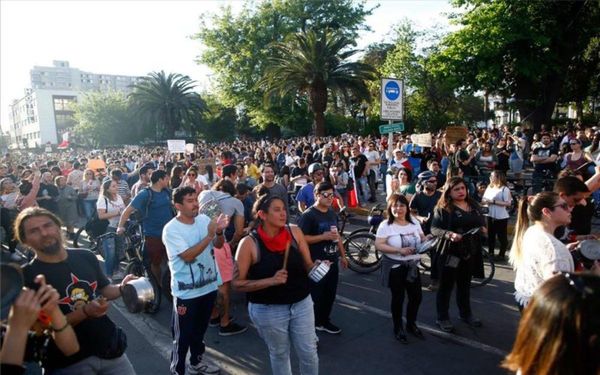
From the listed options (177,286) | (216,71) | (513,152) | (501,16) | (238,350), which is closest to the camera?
(177,286)

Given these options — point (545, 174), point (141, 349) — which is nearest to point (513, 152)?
point (545, 174)

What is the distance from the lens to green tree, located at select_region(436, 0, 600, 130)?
22.1 m

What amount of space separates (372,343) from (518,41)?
75.9 ft

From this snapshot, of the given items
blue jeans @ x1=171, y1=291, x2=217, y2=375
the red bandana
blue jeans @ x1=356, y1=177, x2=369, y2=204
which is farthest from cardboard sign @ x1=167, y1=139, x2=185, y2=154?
the red bandana

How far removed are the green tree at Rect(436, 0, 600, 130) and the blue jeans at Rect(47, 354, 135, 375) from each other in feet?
78.1

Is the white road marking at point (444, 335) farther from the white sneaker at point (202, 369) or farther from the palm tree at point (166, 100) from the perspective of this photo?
the palm tree at point (166, 100)

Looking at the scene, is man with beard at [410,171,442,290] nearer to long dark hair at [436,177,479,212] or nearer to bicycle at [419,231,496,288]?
bicycle at [419,231,496,288]

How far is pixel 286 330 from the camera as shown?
329 cm

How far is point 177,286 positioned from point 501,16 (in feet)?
78.3

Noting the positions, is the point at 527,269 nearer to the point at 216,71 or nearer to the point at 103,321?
the point at 103,321

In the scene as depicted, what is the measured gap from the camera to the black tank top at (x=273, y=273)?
10.6ft

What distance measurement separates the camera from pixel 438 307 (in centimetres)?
501

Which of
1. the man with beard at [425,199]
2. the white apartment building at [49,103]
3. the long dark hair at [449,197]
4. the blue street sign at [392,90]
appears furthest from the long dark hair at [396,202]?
the white apartment building at [49,103]

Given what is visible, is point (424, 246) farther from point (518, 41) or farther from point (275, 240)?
point (518, 41)
